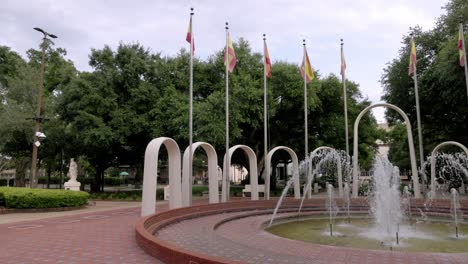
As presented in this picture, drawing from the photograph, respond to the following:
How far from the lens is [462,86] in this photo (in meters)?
23.5

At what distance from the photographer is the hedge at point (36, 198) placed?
16.4 m

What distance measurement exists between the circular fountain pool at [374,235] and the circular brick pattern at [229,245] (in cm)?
103

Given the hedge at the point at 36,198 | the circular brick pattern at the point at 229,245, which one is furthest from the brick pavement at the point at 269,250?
the hedge at the point at 36,198

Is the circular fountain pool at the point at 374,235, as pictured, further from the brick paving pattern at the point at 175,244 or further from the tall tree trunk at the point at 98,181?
the tall tree trunk at the point at 98,181

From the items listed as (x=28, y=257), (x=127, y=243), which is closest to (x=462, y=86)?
(x=127, y=243)

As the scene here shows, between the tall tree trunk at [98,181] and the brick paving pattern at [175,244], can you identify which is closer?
the brick paving pattern at [175,244]

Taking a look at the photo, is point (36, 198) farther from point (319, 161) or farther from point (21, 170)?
point (21, 170)

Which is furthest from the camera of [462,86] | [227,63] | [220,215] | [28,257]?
[462,86]

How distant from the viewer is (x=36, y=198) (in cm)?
1680

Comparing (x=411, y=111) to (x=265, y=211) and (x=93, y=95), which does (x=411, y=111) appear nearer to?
(x=265, y=211)

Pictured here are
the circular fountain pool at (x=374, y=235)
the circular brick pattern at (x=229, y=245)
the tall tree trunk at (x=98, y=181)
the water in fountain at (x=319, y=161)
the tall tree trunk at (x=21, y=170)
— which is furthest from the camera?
the tall tree trunk at (x=21, y=170)

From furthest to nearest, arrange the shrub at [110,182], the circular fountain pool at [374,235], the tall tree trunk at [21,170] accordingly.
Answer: the shrub at [110,182] → the tall tree trunk at [21,170] → the circular fountain pool at [374,235]

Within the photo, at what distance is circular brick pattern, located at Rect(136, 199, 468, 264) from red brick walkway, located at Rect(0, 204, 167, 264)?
1.82 feet

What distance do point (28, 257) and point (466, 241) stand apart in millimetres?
10517
